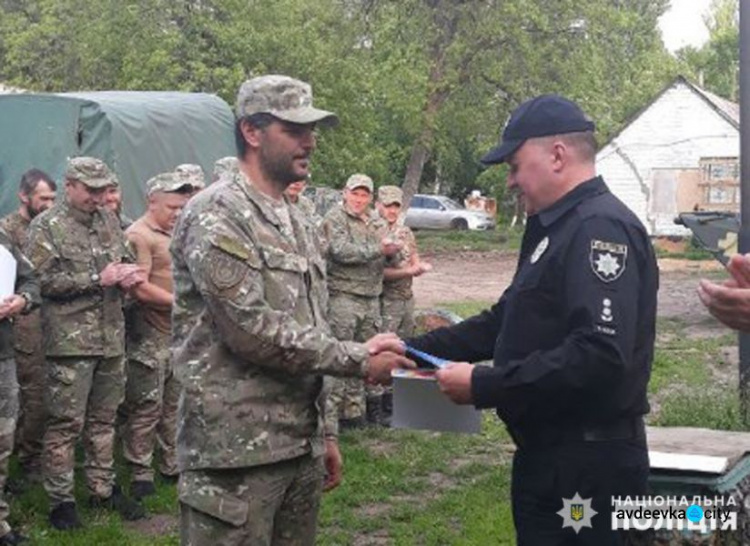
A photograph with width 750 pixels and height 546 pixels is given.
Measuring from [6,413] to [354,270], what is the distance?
391 centimetres

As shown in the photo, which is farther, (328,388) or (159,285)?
(159,285)

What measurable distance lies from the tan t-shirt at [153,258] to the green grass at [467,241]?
2354 centimetres

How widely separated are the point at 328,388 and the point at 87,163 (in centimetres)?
325

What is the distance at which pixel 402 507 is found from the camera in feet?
24.1

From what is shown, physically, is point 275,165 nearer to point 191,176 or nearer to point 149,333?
point 191,176

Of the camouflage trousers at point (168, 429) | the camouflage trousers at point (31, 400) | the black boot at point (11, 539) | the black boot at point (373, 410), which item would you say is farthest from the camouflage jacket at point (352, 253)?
the black boot at point (11, 539)

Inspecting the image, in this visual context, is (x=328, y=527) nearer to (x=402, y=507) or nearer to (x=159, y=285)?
(x=402, y=507)

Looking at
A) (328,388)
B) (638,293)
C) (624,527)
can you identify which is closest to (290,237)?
(328,388)

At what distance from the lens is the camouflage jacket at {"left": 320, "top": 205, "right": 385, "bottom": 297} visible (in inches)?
369

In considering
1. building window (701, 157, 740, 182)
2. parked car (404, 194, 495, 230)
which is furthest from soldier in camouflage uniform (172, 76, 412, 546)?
parked car (404, 194, 495, 230)

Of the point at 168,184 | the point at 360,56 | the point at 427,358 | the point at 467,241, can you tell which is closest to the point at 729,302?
the point at 427,358

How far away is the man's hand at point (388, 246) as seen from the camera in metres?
9.46

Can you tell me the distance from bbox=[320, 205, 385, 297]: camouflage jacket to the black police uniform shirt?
5.53 metres

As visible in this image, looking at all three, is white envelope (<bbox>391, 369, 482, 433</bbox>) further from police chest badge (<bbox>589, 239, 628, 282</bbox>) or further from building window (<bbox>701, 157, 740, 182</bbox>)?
building window (<bbox>701, 157, 740, 182</bbox>)
